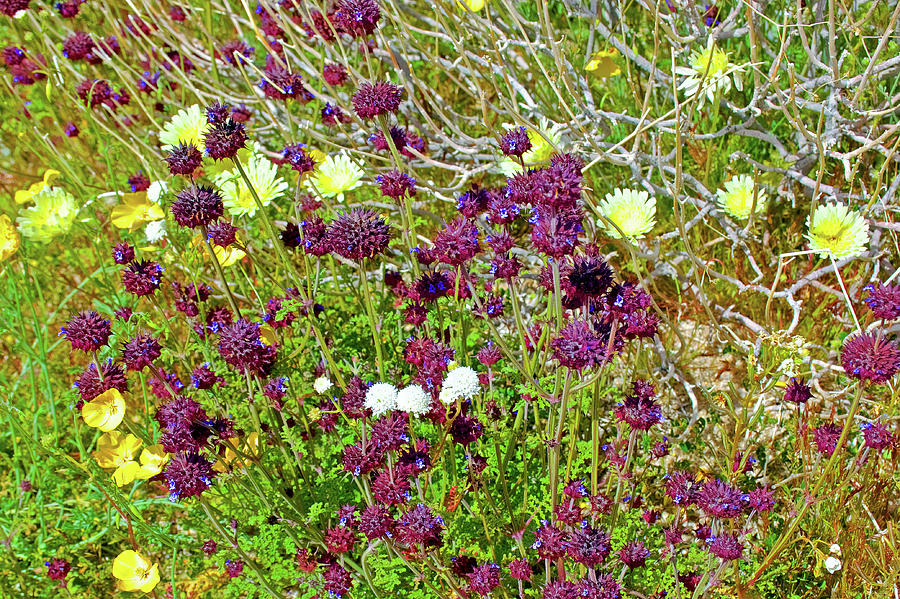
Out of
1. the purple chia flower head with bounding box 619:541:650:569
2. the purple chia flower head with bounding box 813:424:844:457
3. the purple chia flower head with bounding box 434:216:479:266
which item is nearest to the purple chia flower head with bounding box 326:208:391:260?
the purple chia flower head with bounding box 434:216:479:266

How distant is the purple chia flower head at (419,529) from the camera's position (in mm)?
1548

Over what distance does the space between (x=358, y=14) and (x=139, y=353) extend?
1124mm

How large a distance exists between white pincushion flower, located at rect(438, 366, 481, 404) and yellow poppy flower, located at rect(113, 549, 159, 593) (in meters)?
1.10

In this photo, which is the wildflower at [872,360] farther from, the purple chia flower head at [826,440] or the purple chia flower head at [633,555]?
the purple chia flower head at [633,555]

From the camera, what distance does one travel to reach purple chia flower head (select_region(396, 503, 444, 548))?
1548mm

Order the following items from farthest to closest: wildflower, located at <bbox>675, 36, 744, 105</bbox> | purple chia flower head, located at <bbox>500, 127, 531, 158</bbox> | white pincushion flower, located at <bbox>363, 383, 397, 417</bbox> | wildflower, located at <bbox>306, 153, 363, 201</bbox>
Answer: wildflower, located at <bbox>306, 153, 363, 201</bbox>
wildflower, located at <bbox>675, 36, 744, 105</bbox>
purple chia flower head, located at <bbox>500, 127, 531, 158</bbox>
white pincushion flower, located at <bbox>363, 383, 397, 417</bbox>

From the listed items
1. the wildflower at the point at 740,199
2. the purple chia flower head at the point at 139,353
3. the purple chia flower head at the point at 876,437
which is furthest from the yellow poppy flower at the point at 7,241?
the purple chia flower head at the point at 876,437

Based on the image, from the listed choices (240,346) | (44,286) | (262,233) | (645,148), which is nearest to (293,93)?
(262,233)

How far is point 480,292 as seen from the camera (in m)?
2.79

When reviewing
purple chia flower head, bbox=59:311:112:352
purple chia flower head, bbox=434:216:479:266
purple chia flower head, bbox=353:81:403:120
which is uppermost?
purple chia flower head, bbox=353:81:403:120

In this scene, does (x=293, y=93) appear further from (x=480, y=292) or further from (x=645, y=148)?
(x=645, y=148)

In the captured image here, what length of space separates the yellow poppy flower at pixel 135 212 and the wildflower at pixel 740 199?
2123 millimetres

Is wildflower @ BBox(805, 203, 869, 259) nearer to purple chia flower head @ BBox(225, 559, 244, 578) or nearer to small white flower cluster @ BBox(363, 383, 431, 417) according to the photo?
small white flower cluster @ BBox(363, 383, 431, 417)

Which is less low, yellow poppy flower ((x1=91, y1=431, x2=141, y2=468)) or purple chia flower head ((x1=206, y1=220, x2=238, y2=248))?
purple chia flower head ((x1=206, y1=220, x2=238, y2=248))
